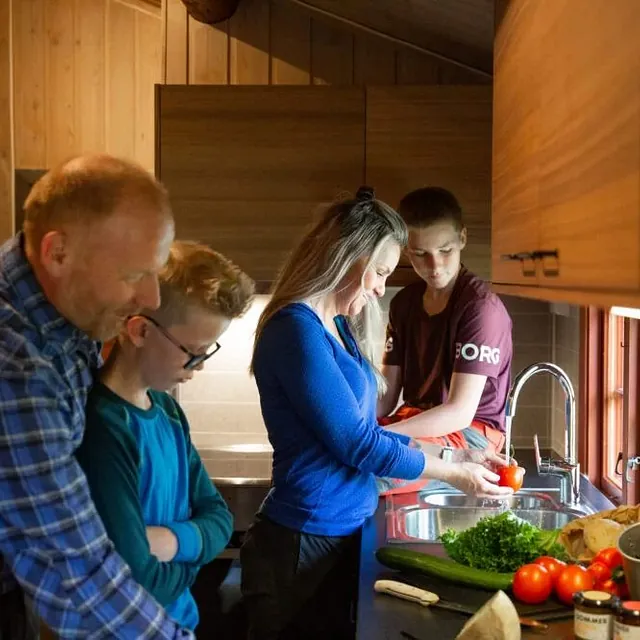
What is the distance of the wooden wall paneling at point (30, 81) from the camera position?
13.1 ft

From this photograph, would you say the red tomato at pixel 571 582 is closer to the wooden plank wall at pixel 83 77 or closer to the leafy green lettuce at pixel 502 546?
the leafy green lettuce at pixel 502 546

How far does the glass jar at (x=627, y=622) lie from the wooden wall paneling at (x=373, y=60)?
262 cm

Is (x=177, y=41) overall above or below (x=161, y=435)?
above

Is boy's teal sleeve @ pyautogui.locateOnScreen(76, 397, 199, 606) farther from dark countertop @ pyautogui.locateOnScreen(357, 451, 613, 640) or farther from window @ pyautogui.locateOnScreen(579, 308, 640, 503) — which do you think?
window @ pyautogui.locateOnScreen(579, 308, 640, 503)

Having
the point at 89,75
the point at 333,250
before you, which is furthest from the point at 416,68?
the point at 333,250

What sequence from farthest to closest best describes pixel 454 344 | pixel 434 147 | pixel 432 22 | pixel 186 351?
1. pixel 434 147
2. pixel 432 22
3. pixel 454 344
4. pixel 186 351

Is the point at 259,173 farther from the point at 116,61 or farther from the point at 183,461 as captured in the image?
the point at 183,461

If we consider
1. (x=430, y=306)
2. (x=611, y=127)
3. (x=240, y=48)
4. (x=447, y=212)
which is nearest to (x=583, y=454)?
(x=430, y=306)

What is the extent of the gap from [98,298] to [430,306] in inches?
71.3

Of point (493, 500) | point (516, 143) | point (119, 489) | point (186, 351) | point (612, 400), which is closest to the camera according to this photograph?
point (119, 489)

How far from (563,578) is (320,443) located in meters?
0.60

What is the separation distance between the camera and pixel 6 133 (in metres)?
3.92

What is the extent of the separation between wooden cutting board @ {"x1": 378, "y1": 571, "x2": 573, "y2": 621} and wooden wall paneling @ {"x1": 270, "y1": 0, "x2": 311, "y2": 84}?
2.16 meters

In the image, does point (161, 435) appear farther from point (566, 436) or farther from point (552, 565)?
point (566, 436)
